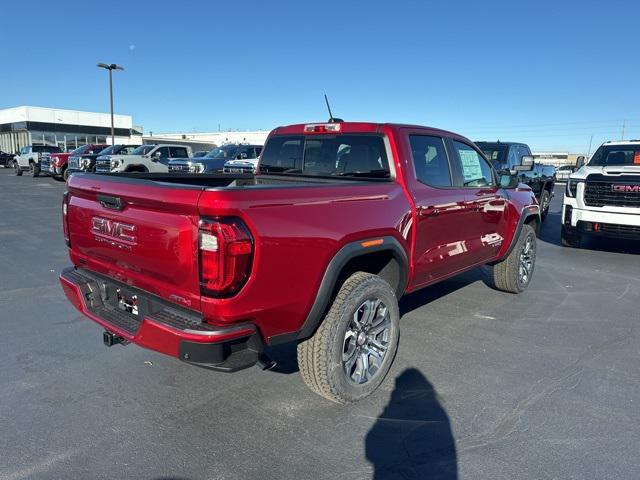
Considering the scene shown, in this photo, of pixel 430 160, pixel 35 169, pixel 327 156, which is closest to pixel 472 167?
pixel 430 160

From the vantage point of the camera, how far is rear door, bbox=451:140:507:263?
178 inches

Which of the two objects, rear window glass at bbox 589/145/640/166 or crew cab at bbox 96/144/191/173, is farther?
crew cab at bbox 96/144/191/173

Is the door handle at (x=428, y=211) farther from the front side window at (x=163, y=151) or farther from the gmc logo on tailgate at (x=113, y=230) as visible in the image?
the front side window at (x=163, y=151)

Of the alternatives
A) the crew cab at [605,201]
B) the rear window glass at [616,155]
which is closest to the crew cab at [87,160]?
the crew cab at [605,201]

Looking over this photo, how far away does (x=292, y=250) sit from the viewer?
8.79 feet

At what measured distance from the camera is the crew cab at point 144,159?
60.1ft

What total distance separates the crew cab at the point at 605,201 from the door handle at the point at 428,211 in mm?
5560

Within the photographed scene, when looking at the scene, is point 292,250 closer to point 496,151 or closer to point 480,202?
point 480,202

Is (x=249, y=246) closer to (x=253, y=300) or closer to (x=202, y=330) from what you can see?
(x=253, y=300)

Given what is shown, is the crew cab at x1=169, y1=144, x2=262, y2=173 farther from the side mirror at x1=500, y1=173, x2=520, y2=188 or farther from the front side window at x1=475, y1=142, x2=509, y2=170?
the side mirror at x1=500, y1=173, x2=520, y2=188

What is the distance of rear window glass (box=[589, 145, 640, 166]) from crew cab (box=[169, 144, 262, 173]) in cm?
1088

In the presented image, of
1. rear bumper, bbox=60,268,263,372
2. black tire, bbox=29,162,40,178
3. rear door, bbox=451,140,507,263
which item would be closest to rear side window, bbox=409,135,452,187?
rear door, bbox=451,140,507,263

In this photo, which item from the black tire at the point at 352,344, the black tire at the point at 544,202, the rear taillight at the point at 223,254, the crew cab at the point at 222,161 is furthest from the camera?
the crew cab at the point at 222,161

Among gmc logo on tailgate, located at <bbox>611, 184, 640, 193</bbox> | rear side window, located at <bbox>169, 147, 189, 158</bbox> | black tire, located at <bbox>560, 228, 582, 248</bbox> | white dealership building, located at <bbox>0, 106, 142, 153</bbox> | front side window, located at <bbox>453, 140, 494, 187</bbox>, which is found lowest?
black tire, located at <bbox>560, 228, 582, 248</bbox>
